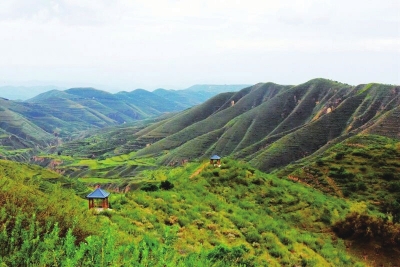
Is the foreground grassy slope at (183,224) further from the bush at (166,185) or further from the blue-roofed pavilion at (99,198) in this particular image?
the blue-roofed pavilion at (99,198)

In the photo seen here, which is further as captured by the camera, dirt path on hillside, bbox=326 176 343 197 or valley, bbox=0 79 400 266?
dirt path on hillside, bbox=326 176 343 197

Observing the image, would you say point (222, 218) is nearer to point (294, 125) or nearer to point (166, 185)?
point (166, 185)

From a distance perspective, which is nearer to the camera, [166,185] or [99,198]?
[99,198]

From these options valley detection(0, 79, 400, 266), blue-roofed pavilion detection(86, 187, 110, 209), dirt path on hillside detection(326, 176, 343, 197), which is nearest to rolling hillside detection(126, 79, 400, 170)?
valley detection(0, 79, 400, 266)

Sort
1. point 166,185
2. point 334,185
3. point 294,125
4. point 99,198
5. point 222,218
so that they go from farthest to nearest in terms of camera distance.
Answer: point 294,125
point 334,185
point 166,185
point 222,218
point 99,198

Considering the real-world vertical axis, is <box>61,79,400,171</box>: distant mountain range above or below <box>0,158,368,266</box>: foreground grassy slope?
below

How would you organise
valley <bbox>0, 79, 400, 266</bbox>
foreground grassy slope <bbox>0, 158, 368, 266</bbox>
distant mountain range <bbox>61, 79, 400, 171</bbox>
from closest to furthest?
foreground grassy slope <bbox>0, 158, 368, 266</bbox>, valley <bbox>0, 79, 400, 266</bbox>, distant mountain range <bbox>61, 79, 400, 171</bbox>

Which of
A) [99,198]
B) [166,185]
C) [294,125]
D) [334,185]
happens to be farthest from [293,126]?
[99,198]

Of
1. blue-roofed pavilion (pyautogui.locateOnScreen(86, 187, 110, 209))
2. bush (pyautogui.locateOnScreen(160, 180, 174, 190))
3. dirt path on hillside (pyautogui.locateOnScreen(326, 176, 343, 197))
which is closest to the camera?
blue-roofed pavilion (pyautogui.locateOnScreen(86, 187, 110, 209))

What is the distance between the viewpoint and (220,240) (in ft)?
49.7

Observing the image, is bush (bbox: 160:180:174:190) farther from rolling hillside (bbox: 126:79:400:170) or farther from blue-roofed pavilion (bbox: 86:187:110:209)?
rolling hillside (bbox: 126:79:400:170)

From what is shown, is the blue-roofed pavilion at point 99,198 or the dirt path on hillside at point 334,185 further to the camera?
the dirt path on hillside at point 334,185

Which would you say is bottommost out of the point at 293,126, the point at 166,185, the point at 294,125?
the point at 293,126

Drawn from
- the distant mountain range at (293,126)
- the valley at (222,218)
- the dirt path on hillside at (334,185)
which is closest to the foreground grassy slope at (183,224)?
the valley at (222,218)
